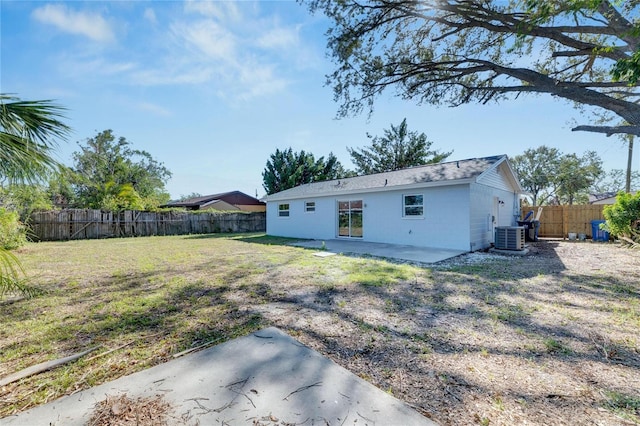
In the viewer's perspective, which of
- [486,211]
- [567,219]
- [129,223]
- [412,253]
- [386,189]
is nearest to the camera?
[412,253]

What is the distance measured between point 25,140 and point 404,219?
10.1 m

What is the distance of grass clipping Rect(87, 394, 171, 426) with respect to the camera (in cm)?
168

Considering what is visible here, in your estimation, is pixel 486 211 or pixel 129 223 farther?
pixel 129 223

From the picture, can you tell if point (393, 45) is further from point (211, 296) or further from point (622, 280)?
point (211, 296)

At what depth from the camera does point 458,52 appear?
9.80 metres

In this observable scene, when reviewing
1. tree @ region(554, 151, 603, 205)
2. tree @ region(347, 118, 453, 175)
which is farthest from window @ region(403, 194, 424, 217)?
tree @ region(554, 151, 603, 205)

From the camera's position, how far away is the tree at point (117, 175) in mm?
19594

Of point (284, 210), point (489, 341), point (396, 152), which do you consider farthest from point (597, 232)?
point (396, 152)

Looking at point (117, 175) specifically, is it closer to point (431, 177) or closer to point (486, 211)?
point (431, 177)

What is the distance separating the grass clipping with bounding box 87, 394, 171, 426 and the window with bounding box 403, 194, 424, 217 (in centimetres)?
970

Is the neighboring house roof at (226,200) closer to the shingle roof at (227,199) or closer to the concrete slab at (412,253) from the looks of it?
the shingle roof at (227,199)

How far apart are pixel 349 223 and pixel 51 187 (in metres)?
10.9

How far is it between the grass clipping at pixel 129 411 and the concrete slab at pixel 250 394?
1.9 inches

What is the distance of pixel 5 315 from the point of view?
12.2 ft
